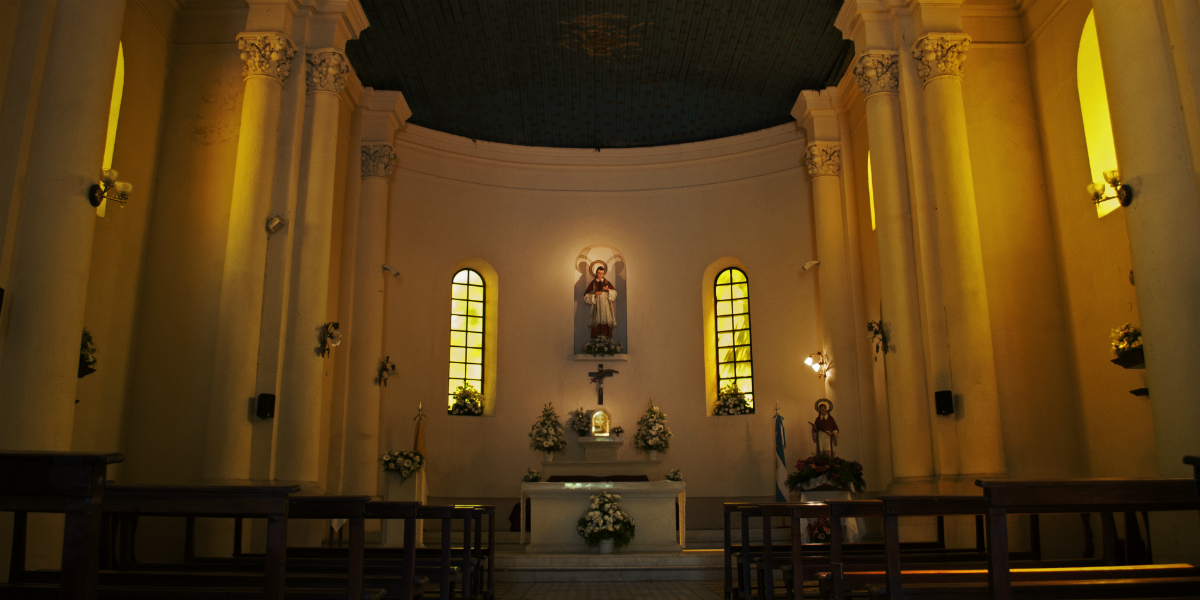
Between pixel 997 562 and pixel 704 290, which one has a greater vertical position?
pixel 704 290

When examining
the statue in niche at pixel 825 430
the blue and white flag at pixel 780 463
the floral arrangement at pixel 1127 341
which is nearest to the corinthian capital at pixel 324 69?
the statue in niche at pixel 825 430

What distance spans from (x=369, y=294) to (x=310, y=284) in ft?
11.7

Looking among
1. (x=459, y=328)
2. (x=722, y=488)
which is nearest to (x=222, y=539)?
(x=459, y=328)

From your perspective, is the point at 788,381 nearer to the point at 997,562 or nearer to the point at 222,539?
the point at 222,539

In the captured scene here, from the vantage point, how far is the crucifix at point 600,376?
16.3m

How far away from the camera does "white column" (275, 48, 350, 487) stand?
10391 millimetres

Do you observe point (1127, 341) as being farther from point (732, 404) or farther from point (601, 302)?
point (601, 302)

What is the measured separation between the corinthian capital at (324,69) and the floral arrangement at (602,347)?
7188 millimetres

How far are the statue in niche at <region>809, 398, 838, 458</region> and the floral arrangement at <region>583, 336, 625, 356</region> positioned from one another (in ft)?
14.1

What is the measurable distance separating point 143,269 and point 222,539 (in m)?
3.46

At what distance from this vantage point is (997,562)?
4301 mm

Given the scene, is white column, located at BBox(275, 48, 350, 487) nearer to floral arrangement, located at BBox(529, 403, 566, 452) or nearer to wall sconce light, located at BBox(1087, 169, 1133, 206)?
floral arrangement, located at BBox(529, 403, 566, 452)

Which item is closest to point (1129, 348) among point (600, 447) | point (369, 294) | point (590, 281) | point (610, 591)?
point (610, 591)

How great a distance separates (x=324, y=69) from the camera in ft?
37.2
